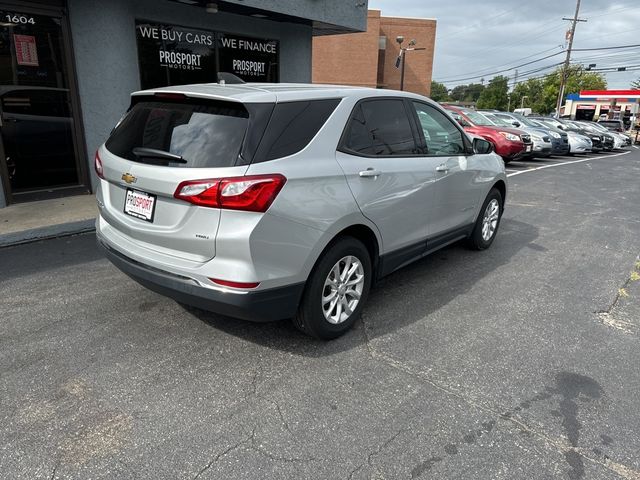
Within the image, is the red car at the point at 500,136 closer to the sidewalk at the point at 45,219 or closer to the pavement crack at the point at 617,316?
the pavement crack at the point at 617,316

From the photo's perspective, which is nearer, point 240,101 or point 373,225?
point 240,101

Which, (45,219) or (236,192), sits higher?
(236,192)

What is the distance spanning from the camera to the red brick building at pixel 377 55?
42125mm

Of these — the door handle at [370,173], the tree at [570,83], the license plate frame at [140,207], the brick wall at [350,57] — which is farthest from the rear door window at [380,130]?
the tree at [570,83]

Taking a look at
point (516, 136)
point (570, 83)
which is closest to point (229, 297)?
point (516, 136)

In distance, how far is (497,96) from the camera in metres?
106

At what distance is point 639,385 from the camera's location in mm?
3100

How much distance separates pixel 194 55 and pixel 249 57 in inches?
A: 54.0

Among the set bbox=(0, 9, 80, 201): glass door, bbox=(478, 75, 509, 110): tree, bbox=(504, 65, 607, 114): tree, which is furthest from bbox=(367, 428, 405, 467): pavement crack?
bbox=(478, 75, 509, 110): tree

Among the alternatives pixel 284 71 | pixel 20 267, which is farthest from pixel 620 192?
pixel 20 267

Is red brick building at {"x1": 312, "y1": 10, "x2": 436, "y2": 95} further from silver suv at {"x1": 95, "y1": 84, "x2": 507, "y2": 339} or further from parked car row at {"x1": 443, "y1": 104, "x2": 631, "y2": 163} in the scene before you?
silver suv at {"x1": 95, "y1": 84, "x2": 507, "y2": 339}

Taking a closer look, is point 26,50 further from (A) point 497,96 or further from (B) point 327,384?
(A) point 497,96

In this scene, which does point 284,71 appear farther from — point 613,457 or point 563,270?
point 613,457

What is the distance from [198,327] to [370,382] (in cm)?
140
